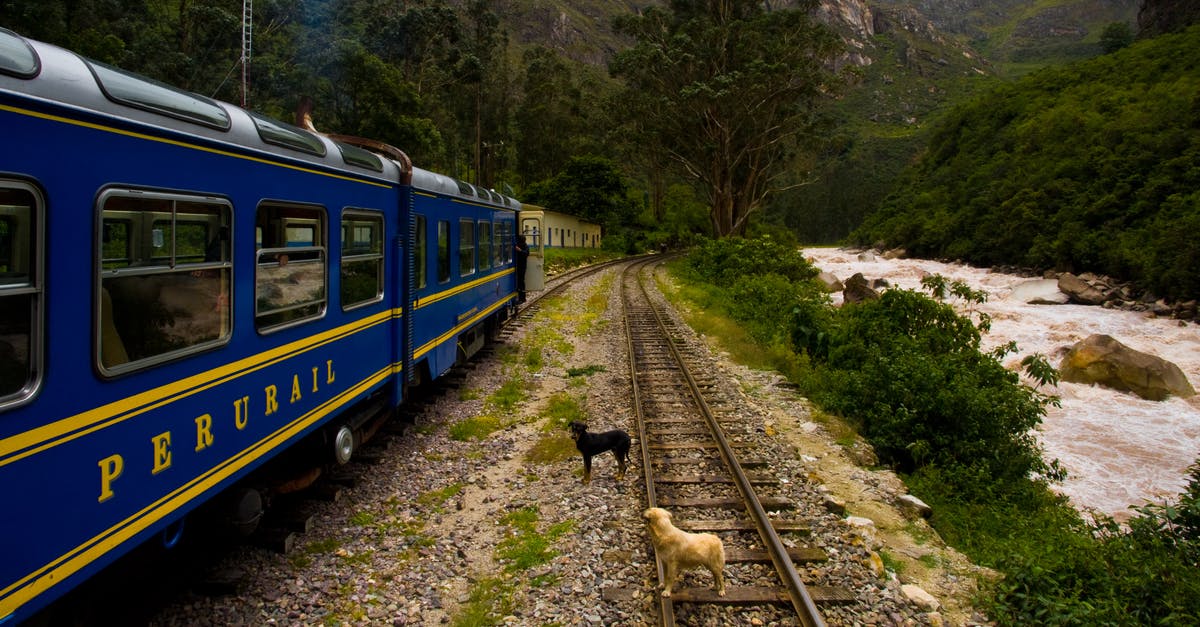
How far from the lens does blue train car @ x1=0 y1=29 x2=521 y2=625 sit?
109 inches

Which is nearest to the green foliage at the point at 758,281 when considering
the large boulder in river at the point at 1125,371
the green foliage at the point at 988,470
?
the green foliage at the point at 988,470

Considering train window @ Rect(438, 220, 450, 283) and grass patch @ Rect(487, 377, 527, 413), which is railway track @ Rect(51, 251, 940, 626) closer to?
grass patch @ Rect(487, 377, 527, 413)

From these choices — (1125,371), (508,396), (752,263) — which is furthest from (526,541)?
(752,263)

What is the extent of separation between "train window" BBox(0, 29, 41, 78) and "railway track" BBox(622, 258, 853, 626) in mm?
4239

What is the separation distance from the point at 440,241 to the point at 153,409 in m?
5.31

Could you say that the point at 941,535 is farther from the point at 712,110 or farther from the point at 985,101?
the point at 985,101

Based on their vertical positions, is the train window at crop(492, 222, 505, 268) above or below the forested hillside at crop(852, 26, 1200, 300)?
below

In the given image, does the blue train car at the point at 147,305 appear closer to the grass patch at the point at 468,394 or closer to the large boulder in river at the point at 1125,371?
the grass patch at the point at 468,394

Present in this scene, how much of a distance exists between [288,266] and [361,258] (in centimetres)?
125

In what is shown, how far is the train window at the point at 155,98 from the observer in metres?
3.22

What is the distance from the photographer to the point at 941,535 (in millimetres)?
6238

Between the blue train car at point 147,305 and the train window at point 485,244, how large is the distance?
15.5 feet

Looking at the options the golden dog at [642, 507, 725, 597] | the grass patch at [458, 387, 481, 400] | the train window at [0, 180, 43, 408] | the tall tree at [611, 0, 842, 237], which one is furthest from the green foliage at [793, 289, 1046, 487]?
the tall tree at [611, 0, 842, 237]

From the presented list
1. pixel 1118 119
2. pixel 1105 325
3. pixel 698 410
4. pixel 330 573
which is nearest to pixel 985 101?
pixel 1118 119
